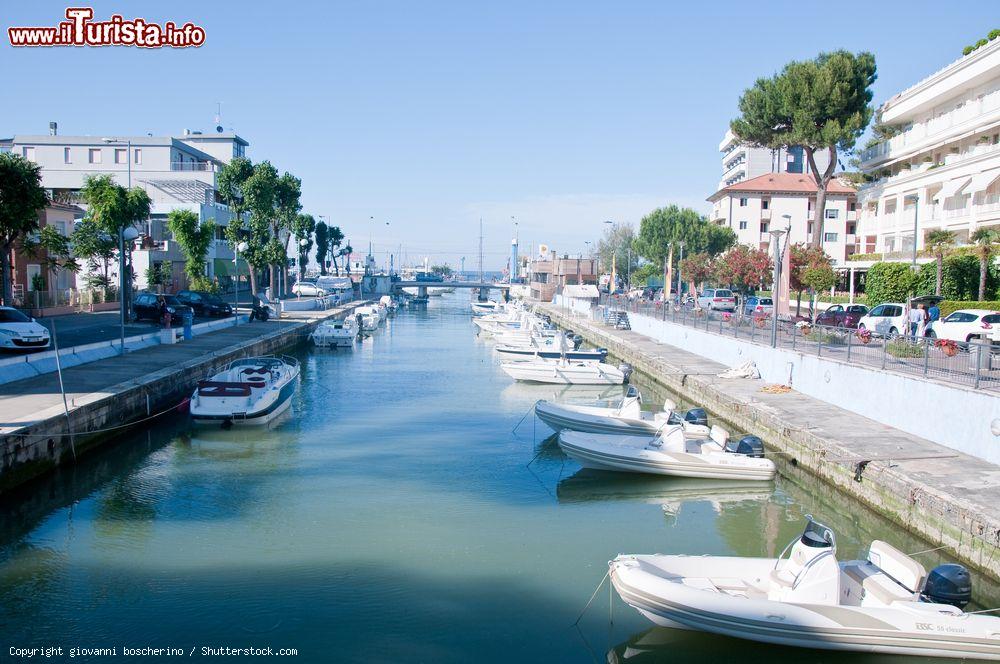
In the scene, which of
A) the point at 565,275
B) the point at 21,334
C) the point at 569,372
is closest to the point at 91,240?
the point at 21,334

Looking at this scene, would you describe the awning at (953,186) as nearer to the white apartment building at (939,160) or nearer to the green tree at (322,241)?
the white apartment building at (939,160)

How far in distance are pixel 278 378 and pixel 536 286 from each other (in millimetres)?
76478

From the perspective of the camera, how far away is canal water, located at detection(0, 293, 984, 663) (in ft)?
35.1

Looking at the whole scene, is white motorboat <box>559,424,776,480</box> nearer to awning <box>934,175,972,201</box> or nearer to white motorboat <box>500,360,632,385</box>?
white motorboat <box>500,360,632,385</box>

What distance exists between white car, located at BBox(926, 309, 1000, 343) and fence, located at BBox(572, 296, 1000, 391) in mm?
3131

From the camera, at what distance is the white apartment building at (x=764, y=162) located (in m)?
90.9

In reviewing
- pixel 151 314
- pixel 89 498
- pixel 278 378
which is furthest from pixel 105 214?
pixel 89 498

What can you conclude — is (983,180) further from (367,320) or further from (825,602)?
(367,320)

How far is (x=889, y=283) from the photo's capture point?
39.6m

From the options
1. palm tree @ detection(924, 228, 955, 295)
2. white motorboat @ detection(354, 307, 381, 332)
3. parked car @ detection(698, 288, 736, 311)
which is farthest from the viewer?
white motorboat @ detection(354, 307, 381, 332)

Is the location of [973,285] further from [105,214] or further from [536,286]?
[536,286]

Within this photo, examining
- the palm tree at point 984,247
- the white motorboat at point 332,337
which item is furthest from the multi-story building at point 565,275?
the palm tree at point 984,247

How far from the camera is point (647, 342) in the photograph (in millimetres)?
43000

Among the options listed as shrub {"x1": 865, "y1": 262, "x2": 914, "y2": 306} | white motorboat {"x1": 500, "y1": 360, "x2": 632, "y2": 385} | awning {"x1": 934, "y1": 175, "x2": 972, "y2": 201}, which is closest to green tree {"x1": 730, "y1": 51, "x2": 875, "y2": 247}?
shrub {"x1": 865, "y1": 262, "x2": 914, "y2": 306}
